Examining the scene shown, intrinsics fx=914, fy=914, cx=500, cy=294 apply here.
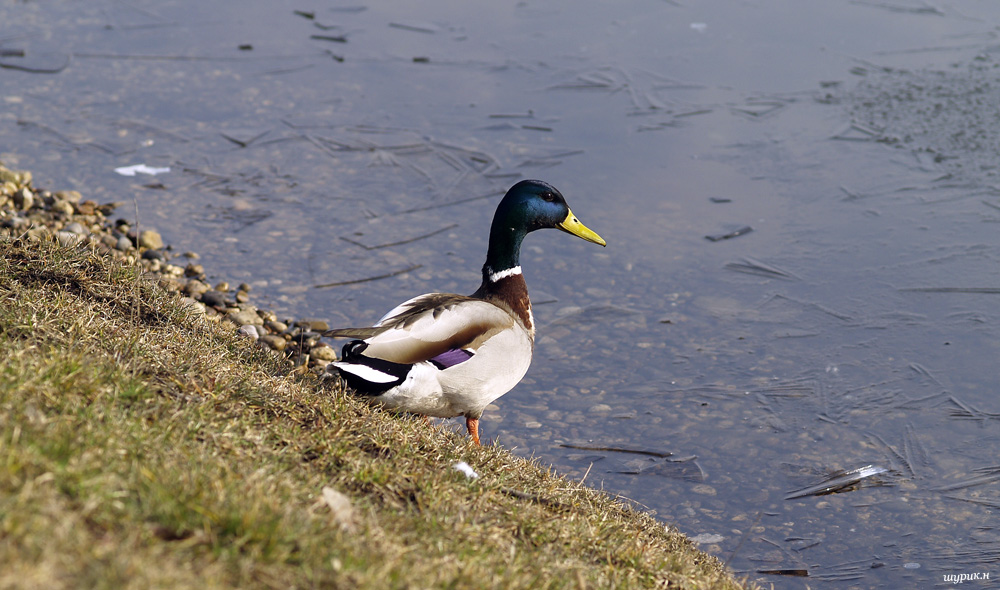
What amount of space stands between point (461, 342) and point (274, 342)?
156 centimetres

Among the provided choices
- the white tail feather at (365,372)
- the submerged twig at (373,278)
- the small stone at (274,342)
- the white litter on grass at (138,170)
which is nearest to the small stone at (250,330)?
the small stone at (274,342)

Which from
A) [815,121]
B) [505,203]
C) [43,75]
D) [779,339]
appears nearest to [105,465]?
[505,203]

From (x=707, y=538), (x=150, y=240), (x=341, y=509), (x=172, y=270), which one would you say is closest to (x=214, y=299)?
(x=172, y=270)

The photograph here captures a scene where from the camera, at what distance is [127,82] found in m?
8.99

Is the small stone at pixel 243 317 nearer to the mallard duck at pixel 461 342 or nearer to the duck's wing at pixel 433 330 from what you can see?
the mallard duck at pixel 461 342

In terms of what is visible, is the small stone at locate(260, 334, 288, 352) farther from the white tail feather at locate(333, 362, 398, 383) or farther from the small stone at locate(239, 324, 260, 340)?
the white tail feather at locate(333, 362, 398, 383)

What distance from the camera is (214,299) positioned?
18.2ft

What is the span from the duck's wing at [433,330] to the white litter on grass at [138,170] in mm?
4098

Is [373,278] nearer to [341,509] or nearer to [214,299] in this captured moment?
[214,299]

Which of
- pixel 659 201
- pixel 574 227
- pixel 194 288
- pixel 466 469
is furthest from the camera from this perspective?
pixel 659 201

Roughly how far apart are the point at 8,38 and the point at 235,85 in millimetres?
2970

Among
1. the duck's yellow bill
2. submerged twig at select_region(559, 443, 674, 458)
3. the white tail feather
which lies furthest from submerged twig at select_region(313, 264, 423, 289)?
the white tail feather

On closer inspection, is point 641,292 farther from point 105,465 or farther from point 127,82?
point 127,82

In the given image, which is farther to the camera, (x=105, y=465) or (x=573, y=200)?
(x=573, y=200)
